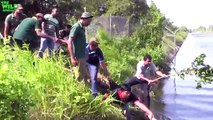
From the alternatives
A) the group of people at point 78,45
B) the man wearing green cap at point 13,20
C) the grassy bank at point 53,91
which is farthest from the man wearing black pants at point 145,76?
the grassy bank at point 53,91

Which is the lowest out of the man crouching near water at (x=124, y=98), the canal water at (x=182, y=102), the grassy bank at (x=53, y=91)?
the canal water at (x=182, y=102)

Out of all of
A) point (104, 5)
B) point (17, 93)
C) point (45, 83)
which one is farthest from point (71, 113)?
point (104, 5)

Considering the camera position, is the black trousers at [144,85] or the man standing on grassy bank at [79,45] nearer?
the man standing on grassy bank at [79,45]

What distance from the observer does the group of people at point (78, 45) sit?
9188mm

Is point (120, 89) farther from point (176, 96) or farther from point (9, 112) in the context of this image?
point (176, 96)

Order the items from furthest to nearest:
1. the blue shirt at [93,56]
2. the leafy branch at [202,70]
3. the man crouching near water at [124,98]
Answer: the blue shirt at [93,56]
the man crouching near water at [124,98]
the leafy branch at [202,70]

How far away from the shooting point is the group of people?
30.1 ft

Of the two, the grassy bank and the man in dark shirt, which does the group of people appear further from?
the grassy bank

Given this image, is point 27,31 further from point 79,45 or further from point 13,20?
point 79,45

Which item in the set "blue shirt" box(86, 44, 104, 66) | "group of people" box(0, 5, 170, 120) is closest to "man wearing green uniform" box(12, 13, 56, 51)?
"group of people" box(0, 5, 170, 120)

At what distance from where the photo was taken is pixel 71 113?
26.2ft

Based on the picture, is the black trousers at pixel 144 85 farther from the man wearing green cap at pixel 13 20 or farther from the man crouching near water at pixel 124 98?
the man wearing green cap at pixel 13 20

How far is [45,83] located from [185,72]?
8.14 ft

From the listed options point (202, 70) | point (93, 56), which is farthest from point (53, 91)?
point (202, 70)
